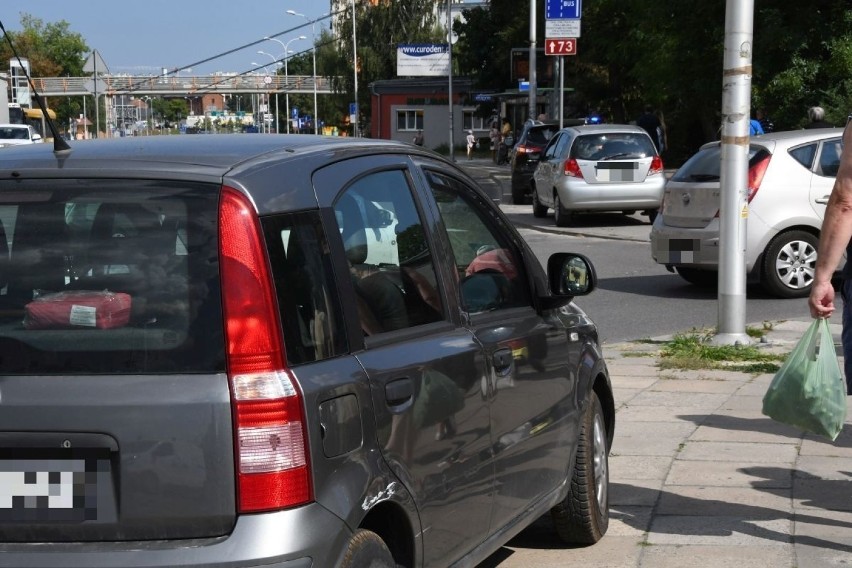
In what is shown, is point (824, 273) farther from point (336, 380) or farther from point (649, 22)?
point (649, 22)

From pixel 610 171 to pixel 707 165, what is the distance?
845 centimetres

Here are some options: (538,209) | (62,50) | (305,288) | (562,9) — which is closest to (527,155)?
(538,209)

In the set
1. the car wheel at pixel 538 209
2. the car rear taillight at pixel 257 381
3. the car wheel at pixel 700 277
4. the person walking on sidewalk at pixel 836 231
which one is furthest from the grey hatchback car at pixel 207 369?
the car wheel at pixel 538 209

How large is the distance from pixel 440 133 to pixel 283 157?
8636cm

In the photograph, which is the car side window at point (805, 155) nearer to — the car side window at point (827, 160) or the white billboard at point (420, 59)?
the car side window at point (827, 160)

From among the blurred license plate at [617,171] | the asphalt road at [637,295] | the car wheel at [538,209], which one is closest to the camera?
the asphalt road at [637,295]

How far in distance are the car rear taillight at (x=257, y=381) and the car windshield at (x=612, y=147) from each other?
19.2 meters

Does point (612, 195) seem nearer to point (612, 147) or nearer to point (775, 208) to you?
point (612, 147)

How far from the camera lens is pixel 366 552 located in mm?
3316

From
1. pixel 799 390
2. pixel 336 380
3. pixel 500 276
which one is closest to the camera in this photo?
pixel 336 380

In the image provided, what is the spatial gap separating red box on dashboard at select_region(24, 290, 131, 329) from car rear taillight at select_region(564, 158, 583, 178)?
19.2 meters

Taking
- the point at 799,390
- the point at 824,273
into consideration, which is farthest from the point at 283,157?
the point at 799,390

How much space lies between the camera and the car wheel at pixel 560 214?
22.8 m

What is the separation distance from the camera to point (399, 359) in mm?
3664
